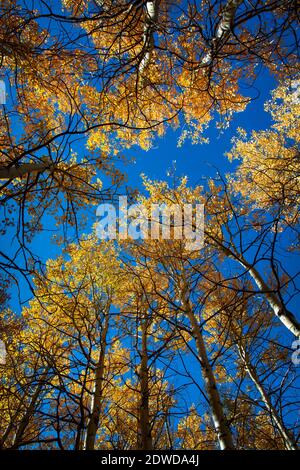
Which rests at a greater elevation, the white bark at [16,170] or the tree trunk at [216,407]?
the white bark at [16,170]

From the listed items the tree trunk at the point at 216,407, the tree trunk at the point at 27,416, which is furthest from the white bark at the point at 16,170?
the tree trunk at the point at 216,407

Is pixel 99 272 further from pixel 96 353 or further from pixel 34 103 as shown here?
pixel 34 103

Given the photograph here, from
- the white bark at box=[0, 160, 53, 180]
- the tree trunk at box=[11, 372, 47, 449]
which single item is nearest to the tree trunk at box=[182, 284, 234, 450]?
the tree trunk at box=[11, 372, 47, 449]

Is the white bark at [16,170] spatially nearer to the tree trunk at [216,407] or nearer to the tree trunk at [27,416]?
the tree trunk at [27,416]

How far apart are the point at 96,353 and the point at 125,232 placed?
445cm

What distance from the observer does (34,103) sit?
5.50 m

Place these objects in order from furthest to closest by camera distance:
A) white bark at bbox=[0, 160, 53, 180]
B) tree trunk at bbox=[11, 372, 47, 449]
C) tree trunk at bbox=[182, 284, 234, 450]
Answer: tree trunk at bbox=[182, 284, 234, 450] → white bark at bbox=[0, 160, 53, 180] → tree trunk at bbox=[11, 372, 47, 449]

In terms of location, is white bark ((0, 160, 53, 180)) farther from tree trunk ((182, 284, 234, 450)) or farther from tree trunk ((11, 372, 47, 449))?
tree trunk ((182, 284, 234, 450))

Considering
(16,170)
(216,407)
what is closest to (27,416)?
(216,407)

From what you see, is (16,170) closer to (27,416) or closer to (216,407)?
(27,416)

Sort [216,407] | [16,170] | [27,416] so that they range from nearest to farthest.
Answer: [16,170] < [216,407] < [27,416]

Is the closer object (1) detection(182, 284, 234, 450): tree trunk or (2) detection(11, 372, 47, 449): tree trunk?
(2) detection(11, 372, 47, 449): tree trunk
